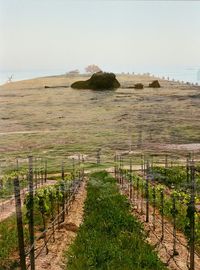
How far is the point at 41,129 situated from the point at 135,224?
55.1 ft

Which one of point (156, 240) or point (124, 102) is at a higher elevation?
point (124, 102)

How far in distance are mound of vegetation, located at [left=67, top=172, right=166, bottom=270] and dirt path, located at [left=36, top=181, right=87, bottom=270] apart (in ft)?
2.05

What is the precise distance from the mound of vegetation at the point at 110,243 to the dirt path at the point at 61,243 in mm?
626

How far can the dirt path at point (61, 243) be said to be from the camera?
20578 mm

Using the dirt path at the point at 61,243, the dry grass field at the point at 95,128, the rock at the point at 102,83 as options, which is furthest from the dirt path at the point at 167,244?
the rock at the point at 102,83

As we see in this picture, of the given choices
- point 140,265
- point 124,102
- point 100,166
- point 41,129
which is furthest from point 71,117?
point 140,265

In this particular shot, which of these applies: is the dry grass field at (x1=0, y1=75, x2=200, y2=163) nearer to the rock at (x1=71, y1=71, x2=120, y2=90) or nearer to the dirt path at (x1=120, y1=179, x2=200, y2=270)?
the dirt path at (x1=120, y1=179, x2=200, y2=270)

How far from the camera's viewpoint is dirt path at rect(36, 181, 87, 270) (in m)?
20.6

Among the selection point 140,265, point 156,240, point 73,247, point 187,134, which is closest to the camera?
point 140,265

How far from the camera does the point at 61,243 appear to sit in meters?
23.8

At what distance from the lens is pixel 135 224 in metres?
26.1

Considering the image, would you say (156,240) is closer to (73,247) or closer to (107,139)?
(73,247)

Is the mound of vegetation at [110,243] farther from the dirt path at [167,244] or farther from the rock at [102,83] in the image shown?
the rock at [102,83]

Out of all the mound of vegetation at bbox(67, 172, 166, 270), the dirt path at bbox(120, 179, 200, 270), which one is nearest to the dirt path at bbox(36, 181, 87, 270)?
the mound of vegetation at bbox(67, 172, 166, 270)
